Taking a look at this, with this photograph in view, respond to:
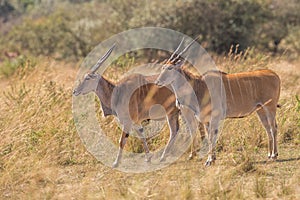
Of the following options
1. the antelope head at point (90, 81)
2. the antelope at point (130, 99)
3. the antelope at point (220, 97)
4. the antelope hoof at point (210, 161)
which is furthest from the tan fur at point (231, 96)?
the antelope head at point (90, 81)

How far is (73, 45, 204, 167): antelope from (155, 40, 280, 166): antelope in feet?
1.05

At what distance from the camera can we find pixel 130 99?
25.3 ft

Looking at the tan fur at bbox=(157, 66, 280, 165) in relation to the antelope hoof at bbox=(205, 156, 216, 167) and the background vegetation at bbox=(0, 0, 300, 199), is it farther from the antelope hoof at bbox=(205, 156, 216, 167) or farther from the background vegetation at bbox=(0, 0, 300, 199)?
the background vegetation at bbox=(0, 0, 300, 199)

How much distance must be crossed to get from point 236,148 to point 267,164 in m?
0.58

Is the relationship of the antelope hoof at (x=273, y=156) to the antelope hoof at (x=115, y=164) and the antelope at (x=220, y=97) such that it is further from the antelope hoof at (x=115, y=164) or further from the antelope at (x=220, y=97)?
the antelope hoof at (x=115, y=164)

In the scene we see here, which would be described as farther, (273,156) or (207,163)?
(273,156)

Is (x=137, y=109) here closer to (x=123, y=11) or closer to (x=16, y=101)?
(x=16, y=101)

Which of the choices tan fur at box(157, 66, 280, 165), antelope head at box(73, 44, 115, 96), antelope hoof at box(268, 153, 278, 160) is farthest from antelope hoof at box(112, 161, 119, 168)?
antelope hoof at box(268, 153, 278, 160)

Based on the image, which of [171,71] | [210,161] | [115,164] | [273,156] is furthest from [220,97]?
[115,164]

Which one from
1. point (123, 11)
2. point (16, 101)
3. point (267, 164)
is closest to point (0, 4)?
point (123, 11)

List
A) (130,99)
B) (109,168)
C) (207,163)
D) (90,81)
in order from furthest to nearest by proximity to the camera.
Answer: (130,99), (90,81), (109,168), (207,163)

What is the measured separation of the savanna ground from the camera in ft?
18.9

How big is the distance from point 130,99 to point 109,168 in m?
0.95

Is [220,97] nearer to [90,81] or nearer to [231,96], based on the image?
[231,96]
